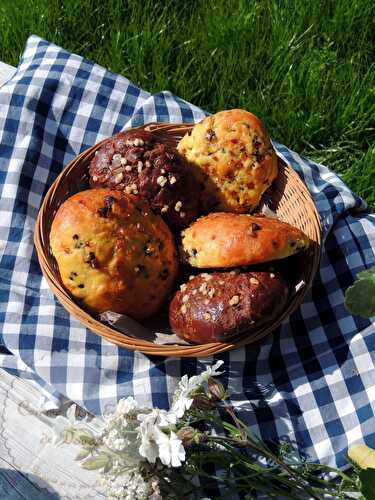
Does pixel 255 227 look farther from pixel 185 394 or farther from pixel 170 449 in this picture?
pixel 170 449

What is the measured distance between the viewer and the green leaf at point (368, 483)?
918 millimetres

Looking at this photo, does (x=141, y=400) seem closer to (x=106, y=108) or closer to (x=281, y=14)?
(x=106, y=108)

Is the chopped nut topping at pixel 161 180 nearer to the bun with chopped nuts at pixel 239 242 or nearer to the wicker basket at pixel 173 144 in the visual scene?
the bun with chopped nuts at pixel 239 242

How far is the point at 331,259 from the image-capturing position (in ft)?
6.02

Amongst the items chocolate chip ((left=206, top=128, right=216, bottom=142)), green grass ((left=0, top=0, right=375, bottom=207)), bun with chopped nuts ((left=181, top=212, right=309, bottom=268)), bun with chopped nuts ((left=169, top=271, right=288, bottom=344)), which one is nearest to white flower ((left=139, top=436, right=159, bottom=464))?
bun with chopped nuts ((left=169, top=271, right=288, bottom=344))

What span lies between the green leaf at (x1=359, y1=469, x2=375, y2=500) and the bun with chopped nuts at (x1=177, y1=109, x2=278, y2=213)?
918 mm

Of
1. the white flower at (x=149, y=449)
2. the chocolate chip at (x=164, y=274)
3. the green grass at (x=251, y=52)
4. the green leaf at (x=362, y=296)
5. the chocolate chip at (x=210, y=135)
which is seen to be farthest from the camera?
the green grass at (x=251, y=52)

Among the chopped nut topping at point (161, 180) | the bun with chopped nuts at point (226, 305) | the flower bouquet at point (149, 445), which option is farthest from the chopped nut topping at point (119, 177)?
the flower bouquet at point (149, 445)

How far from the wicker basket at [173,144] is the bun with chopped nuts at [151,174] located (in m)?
0.13

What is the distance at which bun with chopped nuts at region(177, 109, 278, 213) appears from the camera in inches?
65.6

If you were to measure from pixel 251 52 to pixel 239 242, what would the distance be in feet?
3.92

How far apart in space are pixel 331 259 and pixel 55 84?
3.68 feet

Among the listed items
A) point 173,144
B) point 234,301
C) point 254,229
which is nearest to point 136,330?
point 234,301

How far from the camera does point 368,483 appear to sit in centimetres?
92
